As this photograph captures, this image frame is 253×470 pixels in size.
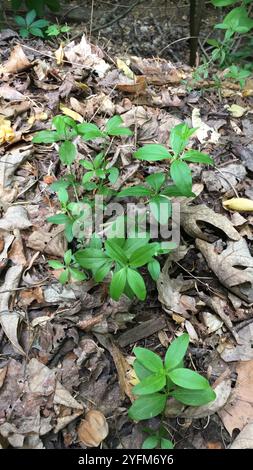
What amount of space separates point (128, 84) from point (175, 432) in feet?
7.16

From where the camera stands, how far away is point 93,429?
1773 millimetres

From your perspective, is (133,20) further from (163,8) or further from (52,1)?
(52,1)

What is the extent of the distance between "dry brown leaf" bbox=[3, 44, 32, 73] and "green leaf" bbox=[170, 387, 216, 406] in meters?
2.34

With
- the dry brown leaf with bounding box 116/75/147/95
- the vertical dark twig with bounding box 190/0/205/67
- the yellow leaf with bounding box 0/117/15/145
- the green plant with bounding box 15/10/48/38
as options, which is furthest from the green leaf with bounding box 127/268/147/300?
the vertical dark twig with bounding box 190/0/205/67

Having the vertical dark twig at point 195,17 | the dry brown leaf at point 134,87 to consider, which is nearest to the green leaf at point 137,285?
the dry brown leaf at point 134,87

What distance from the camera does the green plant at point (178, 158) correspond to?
1944 mm

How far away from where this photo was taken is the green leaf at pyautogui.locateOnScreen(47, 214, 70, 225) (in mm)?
2119

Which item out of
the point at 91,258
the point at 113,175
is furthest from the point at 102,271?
the point at 113,175

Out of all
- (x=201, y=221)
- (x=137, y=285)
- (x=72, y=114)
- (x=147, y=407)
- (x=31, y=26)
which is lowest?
(x=147, y=407)

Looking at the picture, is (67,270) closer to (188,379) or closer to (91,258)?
(91,258)

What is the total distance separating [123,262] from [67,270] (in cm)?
34

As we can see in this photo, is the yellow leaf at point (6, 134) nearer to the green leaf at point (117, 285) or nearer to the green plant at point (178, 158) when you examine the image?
the green plant at point (178, 158)

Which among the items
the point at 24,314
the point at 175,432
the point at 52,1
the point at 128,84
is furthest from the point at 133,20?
the point at 175,432

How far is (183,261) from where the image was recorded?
2229mm
